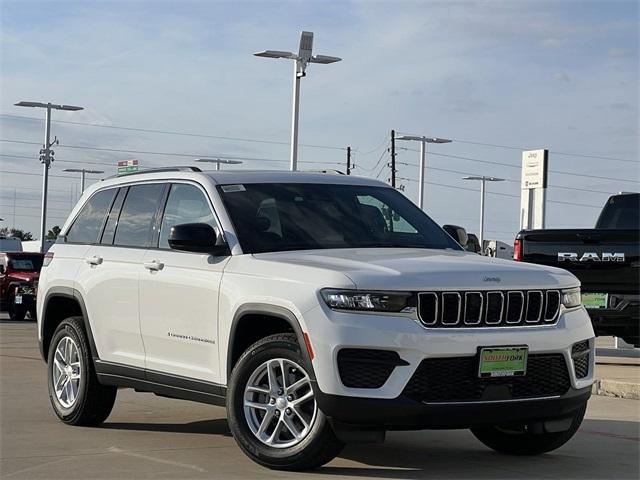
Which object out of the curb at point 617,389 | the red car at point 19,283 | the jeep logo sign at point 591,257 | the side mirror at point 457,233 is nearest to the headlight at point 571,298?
the side mirror at point 457,233

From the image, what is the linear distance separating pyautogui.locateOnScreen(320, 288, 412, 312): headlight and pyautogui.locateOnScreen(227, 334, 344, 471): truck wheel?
0.45m

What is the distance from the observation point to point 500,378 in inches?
274

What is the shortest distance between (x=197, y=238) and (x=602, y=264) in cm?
721

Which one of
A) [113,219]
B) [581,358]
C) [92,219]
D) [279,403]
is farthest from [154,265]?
[581,358]

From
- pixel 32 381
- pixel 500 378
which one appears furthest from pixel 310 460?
pixel 32 381

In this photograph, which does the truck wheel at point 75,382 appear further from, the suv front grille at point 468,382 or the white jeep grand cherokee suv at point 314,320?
the suv front grille at point 468,382

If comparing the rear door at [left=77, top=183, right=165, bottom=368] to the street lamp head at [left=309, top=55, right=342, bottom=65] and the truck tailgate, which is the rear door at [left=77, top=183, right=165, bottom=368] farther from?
the street lamp head at [left=309, top=55, right=342, bottom=65]

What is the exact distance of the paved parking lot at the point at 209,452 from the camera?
7.33m

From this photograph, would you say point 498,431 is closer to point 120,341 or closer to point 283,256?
point 283,256

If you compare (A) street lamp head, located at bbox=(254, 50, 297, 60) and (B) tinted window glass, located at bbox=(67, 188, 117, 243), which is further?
(A) street lamp head, located at bbox=(254, 50, 297, 60)

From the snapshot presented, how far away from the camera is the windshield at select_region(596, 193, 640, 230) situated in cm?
1720

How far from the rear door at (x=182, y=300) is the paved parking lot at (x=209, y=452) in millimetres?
591

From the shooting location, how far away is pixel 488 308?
7.01 metres

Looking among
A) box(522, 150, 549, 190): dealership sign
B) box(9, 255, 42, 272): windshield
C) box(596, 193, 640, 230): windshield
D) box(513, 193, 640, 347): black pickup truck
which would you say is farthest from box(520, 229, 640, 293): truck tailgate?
box(9, 255, 42, 272): windshield
